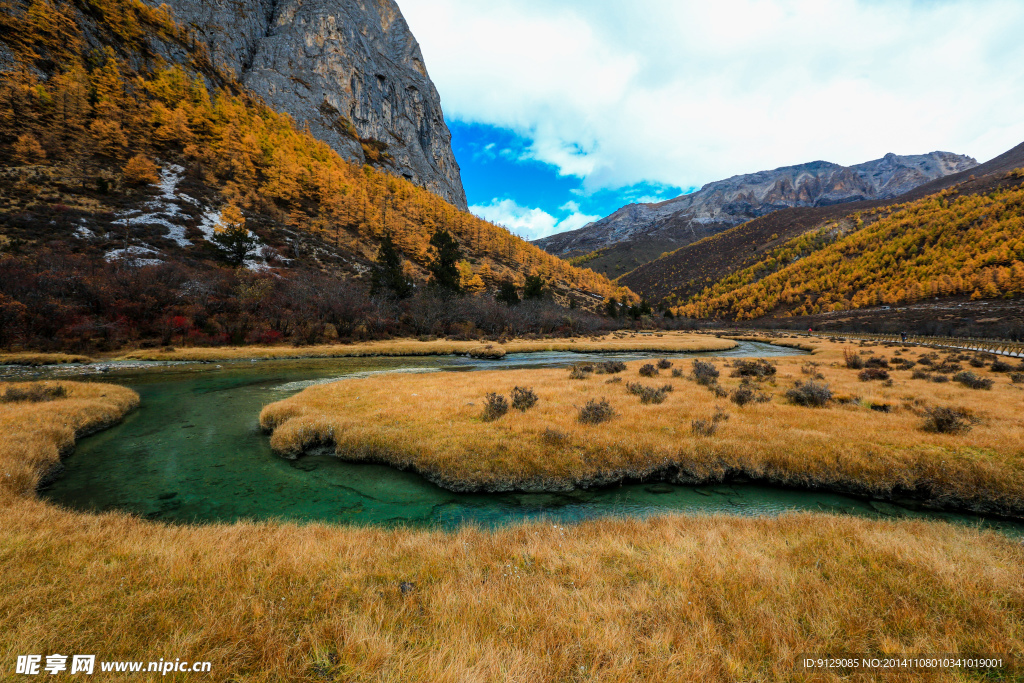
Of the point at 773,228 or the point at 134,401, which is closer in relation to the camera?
the point at 134,401

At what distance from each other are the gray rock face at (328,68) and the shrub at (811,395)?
16306 cm

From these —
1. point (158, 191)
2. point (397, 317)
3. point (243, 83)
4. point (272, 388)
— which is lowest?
point (272, 388)

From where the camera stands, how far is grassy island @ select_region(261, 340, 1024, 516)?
1030 centimetres

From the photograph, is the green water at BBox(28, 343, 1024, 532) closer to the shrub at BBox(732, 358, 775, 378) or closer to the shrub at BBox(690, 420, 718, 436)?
the shrub at BBox(690, 420, 718, 436)

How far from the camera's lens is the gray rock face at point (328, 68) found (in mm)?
131000

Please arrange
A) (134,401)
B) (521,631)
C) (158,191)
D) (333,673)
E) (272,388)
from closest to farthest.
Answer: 1. (333,673)
2. (521,631)
3. (134,401)
4. (272,388)
5. (158,191)

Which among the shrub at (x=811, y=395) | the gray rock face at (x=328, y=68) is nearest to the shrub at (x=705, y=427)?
the shrub at (x=811, y=395)

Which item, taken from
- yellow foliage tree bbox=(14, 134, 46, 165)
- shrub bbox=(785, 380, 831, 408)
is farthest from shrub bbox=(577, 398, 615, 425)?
yellow foliage tree bbox=(14, 134, 46, 165)

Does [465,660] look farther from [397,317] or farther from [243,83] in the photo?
[243,83]

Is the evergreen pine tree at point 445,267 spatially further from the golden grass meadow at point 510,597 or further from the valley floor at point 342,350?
the golden grass meadow at point 510,597

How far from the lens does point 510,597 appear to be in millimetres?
4668

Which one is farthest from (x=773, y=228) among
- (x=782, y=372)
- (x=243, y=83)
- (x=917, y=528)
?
(x=243, y=83)

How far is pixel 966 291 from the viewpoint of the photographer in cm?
7731

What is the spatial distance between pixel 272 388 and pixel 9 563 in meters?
21.0
